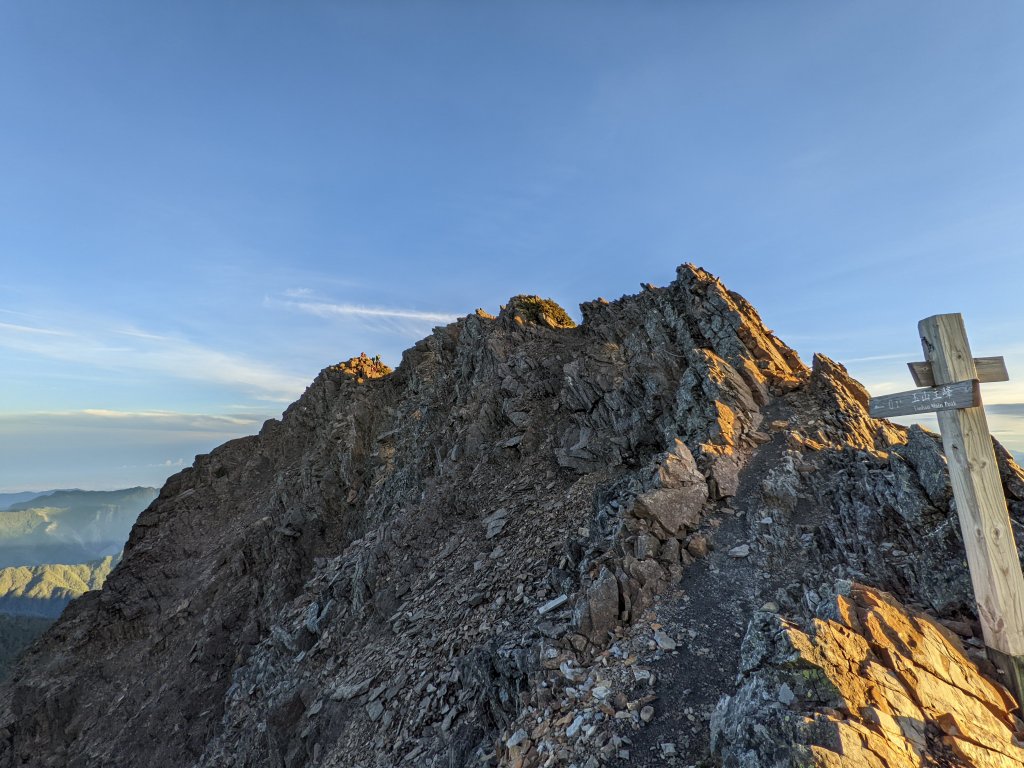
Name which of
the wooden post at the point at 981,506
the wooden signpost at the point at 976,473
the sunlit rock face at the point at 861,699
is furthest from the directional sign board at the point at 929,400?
the sunlit rock face at the point at 861,699

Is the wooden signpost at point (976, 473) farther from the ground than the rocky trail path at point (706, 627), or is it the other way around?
the wooden signpost at point (976, 473)

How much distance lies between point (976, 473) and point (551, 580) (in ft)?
32.8

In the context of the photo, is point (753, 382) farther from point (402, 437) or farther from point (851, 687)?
point (402, 437)

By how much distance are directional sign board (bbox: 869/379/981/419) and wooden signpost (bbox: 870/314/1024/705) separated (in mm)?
13

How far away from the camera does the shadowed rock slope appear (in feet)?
27.0

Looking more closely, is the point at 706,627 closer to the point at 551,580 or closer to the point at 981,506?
the point at 551,580

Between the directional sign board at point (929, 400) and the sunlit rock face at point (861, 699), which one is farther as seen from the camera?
the directional sign board at point (929, 400)

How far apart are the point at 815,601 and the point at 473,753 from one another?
7.84 m

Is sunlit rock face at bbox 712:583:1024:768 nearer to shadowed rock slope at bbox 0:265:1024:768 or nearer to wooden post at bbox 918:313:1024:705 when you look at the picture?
shadowed rock slope at bbox 0:265:1024:768

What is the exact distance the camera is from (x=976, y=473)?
8.40 meters

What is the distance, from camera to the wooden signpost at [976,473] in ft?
26.4

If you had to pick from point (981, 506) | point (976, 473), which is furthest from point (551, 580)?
point (976, 473)

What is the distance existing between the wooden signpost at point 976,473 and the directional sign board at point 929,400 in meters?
0.01

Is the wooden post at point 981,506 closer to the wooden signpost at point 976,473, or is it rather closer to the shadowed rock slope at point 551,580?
the wooden signpost at point 976,473
